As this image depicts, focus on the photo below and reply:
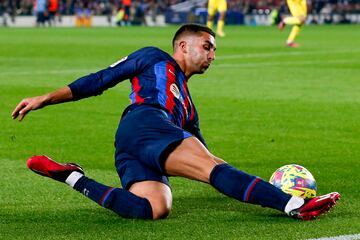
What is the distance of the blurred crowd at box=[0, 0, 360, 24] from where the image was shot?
57.9 metres

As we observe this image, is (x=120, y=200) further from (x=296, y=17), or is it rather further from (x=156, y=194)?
(x=296, y=17)

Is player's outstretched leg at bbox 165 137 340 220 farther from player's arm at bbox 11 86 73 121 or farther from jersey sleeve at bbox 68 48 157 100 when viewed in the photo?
player's arm at bbox 11 86 73 121

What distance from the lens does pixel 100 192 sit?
25.1 ft

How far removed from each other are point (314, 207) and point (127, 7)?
50556 mm

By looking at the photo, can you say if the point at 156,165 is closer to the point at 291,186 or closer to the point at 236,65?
the point at 291,186

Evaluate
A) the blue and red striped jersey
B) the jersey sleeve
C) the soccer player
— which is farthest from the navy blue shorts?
the jersey sleeve

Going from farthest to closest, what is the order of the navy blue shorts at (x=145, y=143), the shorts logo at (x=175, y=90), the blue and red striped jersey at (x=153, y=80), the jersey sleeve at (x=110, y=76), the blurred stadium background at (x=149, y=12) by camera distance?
the blurred stadium background at (x=149, y=12), the shorts logo at (x=175, y=90), the blue and red striped jersey at (x=153, y=80), the jersey sleeve at (x=110, y=76), the navy blue shorts at (x=145, y=143)

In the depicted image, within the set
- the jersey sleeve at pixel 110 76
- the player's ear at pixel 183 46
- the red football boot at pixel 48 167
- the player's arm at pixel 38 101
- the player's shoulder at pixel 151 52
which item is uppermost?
the player's ear at pixel 183 46

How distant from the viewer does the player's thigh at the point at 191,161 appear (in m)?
7.44

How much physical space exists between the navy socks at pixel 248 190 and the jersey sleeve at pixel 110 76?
1041 mm

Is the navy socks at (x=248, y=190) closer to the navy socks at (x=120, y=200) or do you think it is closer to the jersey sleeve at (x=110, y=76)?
the navy socks at (x=120, y=200)

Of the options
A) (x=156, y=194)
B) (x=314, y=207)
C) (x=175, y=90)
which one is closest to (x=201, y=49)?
(x=175, y=90)

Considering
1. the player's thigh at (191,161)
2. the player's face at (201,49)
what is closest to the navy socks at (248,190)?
the player's thigh at (191,161)

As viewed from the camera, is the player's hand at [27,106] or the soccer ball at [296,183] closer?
the player's hand at [27,106]
